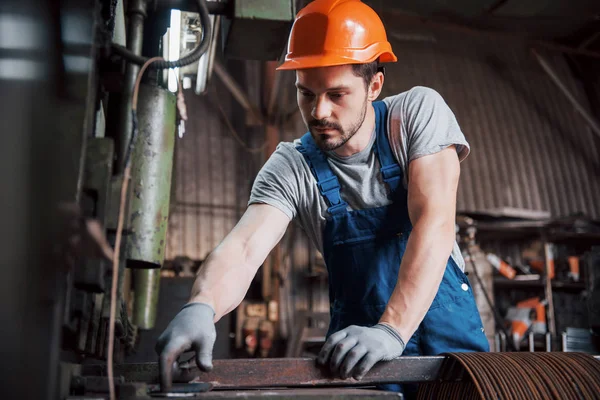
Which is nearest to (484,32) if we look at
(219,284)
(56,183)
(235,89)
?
(235,89)

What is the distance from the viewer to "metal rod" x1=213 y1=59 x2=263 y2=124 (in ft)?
20.7

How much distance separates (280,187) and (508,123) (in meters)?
6.45

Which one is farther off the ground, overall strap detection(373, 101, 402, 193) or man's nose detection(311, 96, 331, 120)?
Answer: man's nose detection(311, 96, 331, 120)

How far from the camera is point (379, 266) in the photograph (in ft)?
6.86

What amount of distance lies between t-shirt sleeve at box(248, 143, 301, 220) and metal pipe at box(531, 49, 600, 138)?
686 cm

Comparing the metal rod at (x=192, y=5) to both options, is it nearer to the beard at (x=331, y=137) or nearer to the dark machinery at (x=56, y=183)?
the dark machinery at (x=56, y=183)

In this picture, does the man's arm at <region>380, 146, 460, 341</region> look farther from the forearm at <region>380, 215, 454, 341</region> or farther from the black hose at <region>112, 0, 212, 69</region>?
the black hose at <region>112, 0, 212, 69</region>

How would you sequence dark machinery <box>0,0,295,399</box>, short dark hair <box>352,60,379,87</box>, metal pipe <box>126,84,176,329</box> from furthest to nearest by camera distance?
1. short dark hair <box>352,60,379,87</box>
2. metal pipe <box>126,84,176,329</box>
3. dark machinery <box>0,0,295,399</box>

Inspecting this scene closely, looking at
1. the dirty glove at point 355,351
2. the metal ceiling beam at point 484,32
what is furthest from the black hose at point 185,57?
the metal ceiling beam at point 484,32

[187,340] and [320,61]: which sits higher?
[320,61]

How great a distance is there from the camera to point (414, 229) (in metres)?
1.88

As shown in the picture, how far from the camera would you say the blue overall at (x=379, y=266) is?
198 centimetres

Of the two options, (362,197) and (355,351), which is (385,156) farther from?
(355,351)

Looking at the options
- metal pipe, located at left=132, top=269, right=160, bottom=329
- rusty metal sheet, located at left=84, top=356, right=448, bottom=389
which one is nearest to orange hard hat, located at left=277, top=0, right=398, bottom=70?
rusty metal sheet, located at left=84, top=356, right=448, bottom=389
